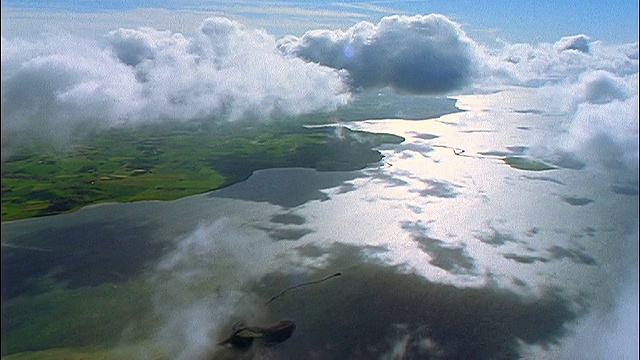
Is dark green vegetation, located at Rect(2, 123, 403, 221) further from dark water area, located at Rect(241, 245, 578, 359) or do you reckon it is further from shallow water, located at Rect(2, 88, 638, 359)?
dark water area, located at Rect(241, 245, 578, 359)

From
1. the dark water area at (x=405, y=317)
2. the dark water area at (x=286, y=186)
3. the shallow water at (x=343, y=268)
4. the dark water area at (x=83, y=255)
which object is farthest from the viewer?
the dark water area at (x=286, y=186)

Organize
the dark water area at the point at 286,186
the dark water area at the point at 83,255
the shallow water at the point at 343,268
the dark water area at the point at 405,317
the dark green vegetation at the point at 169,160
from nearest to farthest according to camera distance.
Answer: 1. the dark water area at the point at 405,317
2. the shallow water at the point at 343,268
3. the dark water area at the point at 83,255
4. the dark green vegetation at the point at 169,160
5. the dark water area at the point at 286,186

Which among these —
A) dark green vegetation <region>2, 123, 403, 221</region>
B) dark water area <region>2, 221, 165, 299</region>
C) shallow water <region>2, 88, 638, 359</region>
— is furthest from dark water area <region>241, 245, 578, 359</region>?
dark green vegetation <region>2, 123, 403, 221</region>

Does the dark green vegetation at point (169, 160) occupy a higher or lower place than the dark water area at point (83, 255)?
higher

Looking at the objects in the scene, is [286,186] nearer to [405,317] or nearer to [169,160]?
[169,160]

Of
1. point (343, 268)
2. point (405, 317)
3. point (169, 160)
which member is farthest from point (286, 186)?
point (405, 317)

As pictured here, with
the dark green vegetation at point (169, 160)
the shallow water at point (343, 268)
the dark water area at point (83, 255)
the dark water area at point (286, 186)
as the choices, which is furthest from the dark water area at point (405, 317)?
the dark green vegetation at point (169, 160)

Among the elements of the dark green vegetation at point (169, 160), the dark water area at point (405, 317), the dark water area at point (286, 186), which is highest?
the dark green vegetation at point (169, 160)

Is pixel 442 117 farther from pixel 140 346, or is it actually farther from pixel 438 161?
pixel 140 346

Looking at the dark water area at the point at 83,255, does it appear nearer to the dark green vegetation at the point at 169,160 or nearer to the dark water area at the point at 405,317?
the dark green vegetation at the point at 169,160
